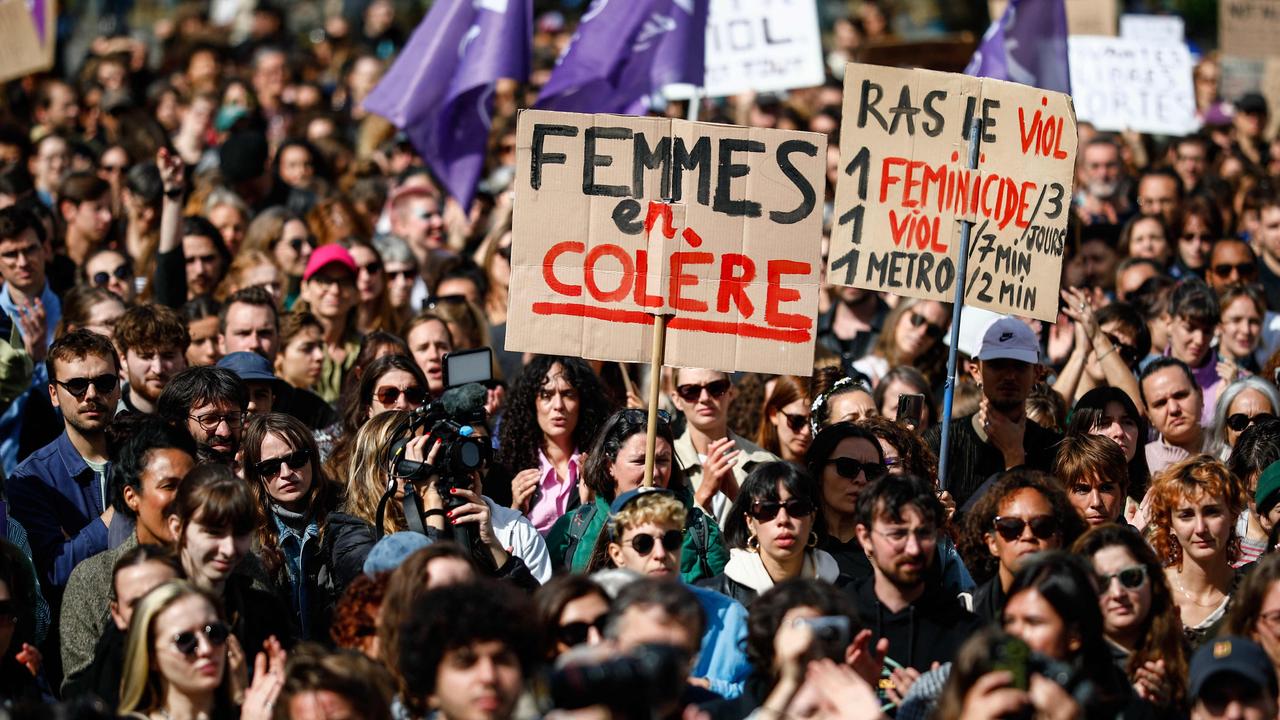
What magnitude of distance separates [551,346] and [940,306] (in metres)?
3.32

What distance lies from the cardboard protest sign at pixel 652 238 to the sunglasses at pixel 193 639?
2.14 metres

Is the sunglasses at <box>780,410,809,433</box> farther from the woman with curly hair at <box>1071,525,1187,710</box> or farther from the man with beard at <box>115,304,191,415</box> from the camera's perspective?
the man with beard at <box>115,304,191,415</box>

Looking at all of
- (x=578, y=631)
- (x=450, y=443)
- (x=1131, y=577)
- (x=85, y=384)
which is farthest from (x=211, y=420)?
(x=1131, y=577)

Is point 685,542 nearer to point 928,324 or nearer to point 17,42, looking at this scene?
point 928,324

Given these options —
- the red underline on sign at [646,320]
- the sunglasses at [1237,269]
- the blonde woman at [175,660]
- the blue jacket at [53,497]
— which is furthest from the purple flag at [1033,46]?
the blonde woman at [175,660]

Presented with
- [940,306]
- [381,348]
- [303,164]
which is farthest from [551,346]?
[303,164]

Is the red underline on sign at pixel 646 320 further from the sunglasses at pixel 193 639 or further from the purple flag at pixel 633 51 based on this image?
the purple flag at pixel 633 51

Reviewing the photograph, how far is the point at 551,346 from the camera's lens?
280 inches

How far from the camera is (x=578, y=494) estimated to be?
7785 mm

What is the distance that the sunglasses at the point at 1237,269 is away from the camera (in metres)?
10.9

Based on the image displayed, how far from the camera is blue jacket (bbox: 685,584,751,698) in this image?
19.0 feet

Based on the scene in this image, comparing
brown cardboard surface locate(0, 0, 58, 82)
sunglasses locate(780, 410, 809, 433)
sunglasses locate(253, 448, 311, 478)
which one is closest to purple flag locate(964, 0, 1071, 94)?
sunglasses locate(780, 410, 809, 433)

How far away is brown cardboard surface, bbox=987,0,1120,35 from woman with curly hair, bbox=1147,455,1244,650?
28.5 feet

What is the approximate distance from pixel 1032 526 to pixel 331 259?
4.61 m
